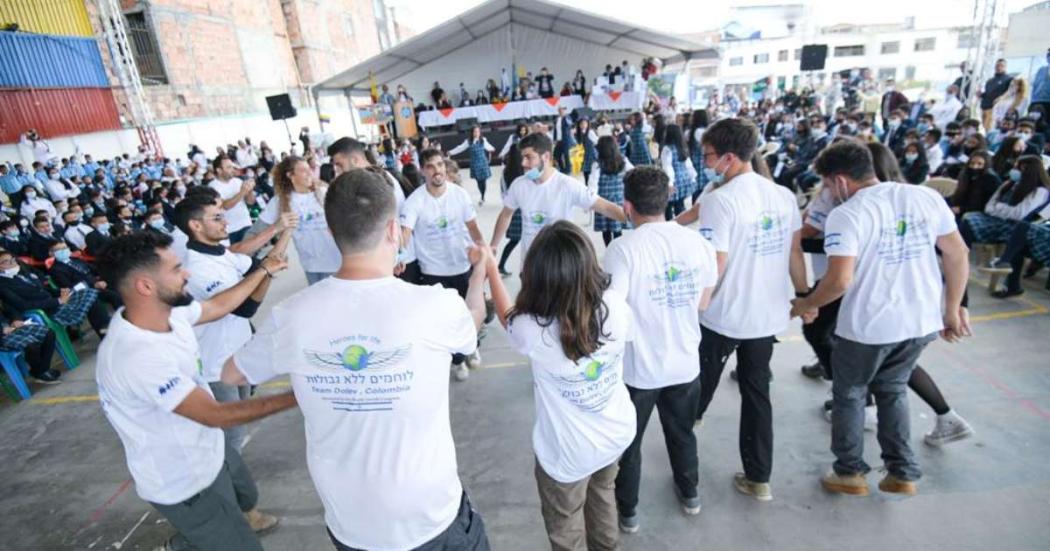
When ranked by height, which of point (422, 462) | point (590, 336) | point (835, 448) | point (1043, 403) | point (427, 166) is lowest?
point (1043, 403)

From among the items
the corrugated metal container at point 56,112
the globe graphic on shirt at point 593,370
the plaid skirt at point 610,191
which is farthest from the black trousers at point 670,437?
the corrugated metal container at point 56,112

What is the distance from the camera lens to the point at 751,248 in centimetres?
247

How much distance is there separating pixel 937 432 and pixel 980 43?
11992 mm

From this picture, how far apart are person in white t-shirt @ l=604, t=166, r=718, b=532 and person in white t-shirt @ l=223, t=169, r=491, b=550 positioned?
0.93 meters

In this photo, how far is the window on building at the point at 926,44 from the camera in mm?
39312

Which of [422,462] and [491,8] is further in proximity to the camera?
[491,8]

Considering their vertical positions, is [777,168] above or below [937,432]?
above

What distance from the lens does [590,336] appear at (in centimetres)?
174

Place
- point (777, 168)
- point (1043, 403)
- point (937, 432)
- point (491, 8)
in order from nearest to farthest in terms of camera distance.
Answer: point (937, 432), point (1043, 403), point (777, 168), point (491, 8)

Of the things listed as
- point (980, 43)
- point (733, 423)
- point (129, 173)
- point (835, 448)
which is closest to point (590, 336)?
point (835, 448)

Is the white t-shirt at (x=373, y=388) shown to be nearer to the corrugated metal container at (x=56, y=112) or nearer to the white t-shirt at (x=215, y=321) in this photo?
the white t-shirt at (x=215, y=321)

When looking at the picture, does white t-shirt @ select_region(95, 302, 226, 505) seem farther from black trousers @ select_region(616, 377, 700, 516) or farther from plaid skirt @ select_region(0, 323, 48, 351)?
plaid skirt @ select_region(0, 323, 48, 351)

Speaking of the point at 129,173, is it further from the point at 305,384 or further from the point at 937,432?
the point at 937,432

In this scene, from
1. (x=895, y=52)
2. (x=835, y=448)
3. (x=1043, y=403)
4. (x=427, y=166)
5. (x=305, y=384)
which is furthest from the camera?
(x=895, y=52)
